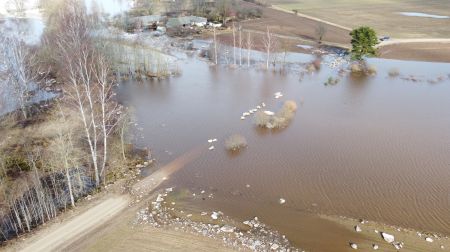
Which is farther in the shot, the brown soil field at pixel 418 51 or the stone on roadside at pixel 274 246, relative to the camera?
the brown soil field at pixel 418 51

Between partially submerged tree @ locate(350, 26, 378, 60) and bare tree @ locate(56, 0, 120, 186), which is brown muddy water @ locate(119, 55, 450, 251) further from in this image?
partially submerged tree @ locate(350, 26, 378, 60)

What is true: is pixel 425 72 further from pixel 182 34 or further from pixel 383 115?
pixel 182 34

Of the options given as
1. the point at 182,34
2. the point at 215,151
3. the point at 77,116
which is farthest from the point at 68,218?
the point at 182,34

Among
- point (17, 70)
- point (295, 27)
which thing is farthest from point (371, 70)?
point (17, 70)

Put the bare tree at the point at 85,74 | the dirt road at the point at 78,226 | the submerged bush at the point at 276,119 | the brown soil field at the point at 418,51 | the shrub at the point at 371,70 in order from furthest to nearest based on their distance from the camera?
the brown soil field at the point at 418,51
the shrub at the point at 371,70
the submerged bush at the point at 276,119
the bare tree at the point at 85,74
the dirt road at the point at 78,226

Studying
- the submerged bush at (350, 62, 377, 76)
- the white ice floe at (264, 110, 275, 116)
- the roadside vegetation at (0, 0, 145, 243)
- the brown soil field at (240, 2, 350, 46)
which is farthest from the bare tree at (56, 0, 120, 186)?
the brown soil field at (240, 2, 350, 46)

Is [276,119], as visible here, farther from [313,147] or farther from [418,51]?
[418,51]

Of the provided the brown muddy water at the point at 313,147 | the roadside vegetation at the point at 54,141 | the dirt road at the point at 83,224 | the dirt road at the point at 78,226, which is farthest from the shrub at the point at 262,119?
the dirt road at the point at 78,226

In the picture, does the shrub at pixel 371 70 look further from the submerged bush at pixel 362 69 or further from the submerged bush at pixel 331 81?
the submerged bush at pixel 331 81
